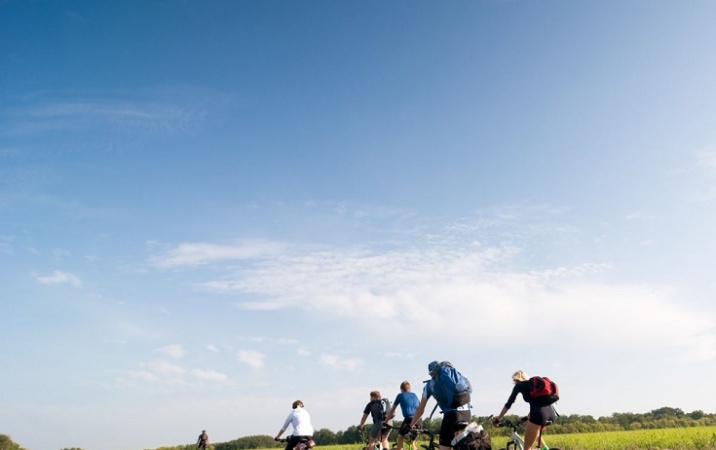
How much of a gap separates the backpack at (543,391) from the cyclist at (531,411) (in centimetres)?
6

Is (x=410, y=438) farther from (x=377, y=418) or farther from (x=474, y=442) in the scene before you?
(x=474, y=442)

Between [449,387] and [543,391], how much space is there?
2.53 metres

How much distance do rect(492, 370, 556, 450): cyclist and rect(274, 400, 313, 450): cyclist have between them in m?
4.91

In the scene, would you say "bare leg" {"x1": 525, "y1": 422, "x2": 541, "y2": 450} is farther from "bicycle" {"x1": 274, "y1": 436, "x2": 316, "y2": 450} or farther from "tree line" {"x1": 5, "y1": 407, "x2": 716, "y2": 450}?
"tree line" {"x1": 5, "y1": 407, "x2": 716, "y2": 450}

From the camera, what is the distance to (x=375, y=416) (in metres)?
13.5

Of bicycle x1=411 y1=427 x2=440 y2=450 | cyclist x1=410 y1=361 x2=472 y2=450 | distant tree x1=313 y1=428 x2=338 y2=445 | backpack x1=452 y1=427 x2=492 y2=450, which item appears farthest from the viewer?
distant tree x1=313 y1=428 x2=338 y2=445

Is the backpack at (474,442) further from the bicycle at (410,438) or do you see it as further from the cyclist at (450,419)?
the bicycle at (410,438)

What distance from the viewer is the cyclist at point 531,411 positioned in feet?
30.7

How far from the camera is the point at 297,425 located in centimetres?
1227

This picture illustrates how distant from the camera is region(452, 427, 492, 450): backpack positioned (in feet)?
23.9

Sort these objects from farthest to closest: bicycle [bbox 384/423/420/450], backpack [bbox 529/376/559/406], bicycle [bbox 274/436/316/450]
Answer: bicycle [bbox 274/436/316/450]
bicycle [bbox 384/423/420/450]
backpack [bbox 529/376/559/406]

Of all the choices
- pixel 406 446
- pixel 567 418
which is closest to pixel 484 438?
pixel 406 446

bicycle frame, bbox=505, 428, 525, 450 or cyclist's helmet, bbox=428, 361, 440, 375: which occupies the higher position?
cyclist's helmet, bbox=428, 361, 440, 375

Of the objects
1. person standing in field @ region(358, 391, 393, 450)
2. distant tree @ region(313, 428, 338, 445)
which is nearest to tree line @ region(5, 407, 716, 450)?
distant tree @ region(313, 428, 338, 445)
